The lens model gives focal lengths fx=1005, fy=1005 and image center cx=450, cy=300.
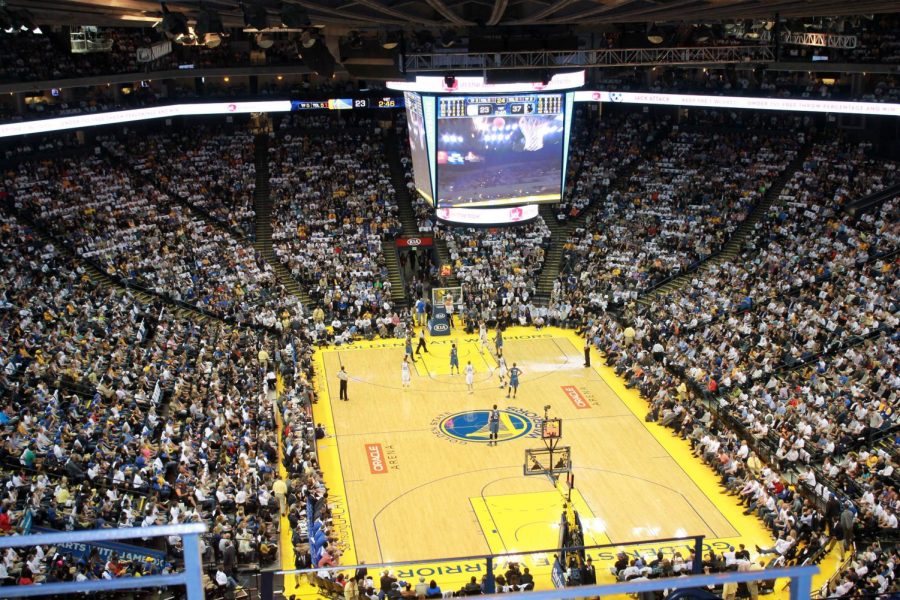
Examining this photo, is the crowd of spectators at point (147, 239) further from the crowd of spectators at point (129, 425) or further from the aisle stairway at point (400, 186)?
the aisle stairway at point (400, 186)

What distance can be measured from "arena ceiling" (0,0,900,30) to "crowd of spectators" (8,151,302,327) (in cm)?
1011

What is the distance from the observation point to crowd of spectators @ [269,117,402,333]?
128ft

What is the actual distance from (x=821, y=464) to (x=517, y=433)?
8.21m

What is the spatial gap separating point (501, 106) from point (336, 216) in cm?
1193

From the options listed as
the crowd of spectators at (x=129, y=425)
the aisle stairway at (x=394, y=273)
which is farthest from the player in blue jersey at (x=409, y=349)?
the aisle stairway at (x=394, y=273)

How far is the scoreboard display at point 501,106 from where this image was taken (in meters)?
33.7

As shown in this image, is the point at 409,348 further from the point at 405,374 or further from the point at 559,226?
the point at 559,226

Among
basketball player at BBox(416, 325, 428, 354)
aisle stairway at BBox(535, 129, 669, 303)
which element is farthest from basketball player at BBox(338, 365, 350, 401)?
aisle stairway at BBox(535, 129, 669, 303)

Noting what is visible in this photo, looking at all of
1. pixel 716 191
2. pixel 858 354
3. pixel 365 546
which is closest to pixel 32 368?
pixel 365 546

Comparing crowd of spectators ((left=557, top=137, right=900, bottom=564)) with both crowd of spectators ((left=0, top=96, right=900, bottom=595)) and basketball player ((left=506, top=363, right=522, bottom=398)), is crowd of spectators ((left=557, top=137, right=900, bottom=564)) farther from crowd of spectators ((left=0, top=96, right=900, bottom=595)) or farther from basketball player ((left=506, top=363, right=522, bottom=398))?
basketball player ((left=506, top=363, right=522, bottom=398))

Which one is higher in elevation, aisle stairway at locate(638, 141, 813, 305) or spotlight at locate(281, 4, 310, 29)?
spotlight at locate(281, 4, 310, 29)

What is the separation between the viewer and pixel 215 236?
4103cm

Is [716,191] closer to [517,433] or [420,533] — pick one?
[517,433]

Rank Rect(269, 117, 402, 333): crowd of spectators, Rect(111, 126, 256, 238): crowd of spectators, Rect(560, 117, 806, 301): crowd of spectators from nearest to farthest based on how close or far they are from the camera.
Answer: Rect(269, 117, 402, 333): crowd of spectators
Rect(560, 117, 806, 301): crowd of spectators
Rect(111, 126, 256, 238): crowd of spectators
